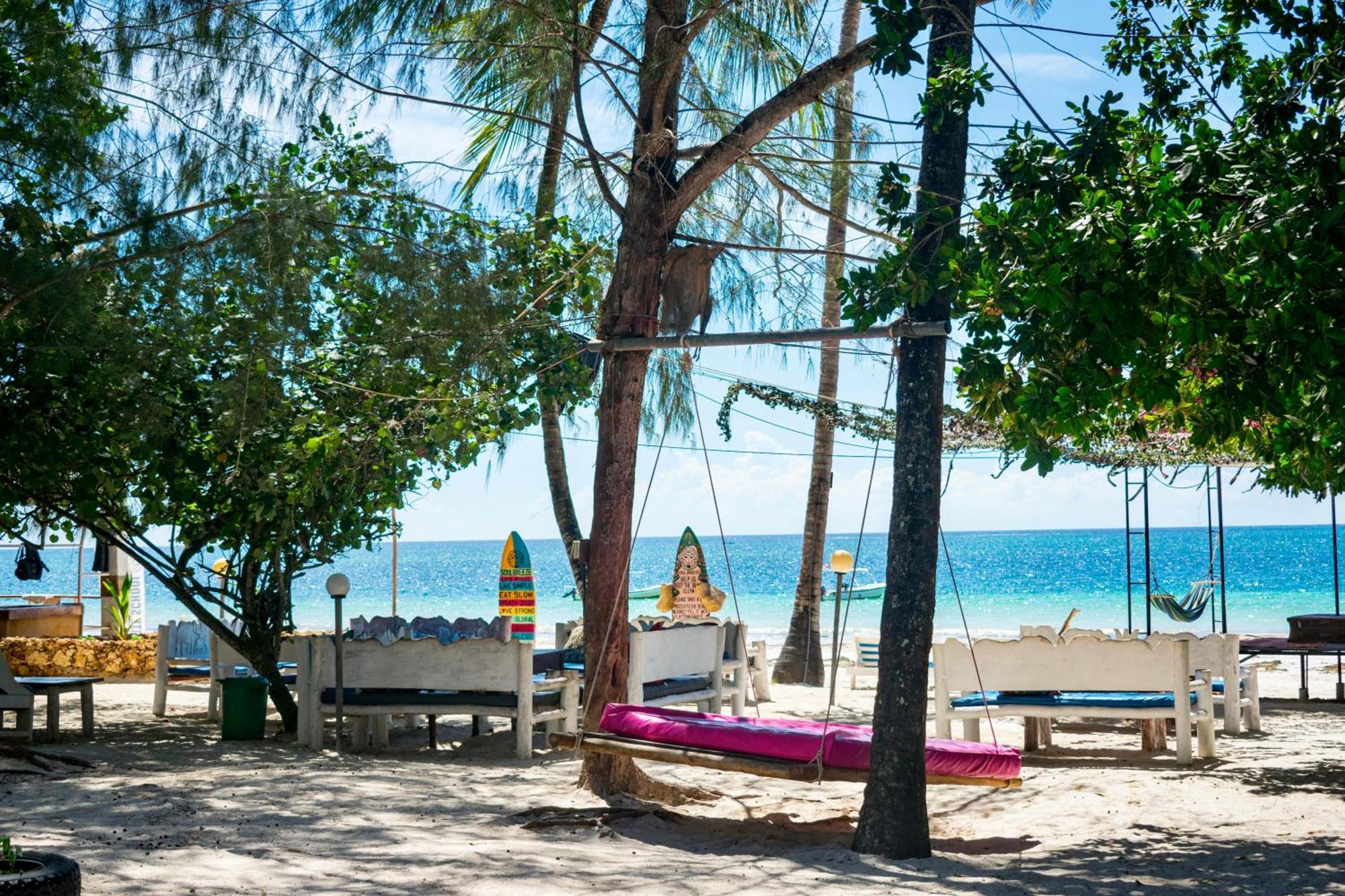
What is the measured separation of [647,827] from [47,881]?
2.81 meters

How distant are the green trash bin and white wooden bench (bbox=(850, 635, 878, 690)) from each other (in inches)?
209

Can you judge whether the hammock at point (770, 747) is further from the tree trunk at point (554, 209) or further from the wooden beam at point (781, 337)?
the wooden beam at point (781, 337)

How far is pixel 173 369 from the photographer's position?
6691 mm

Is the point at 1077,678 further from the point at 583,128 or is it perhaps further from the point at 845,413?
the point at 845,413

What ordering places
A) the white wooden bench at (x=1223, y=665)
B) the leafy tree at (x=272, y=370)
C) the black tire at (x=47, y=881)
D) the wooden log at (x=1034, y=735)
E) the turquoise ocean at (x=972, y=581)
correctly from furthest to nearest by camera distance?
the turquoise ocean at (x=972, y=581), the wooden log at (x=1034, y=735), the white wooden bench at (x=1223, y=665), the leafy tree at (x=272, y=370), the black tire at (x=47, y=881)

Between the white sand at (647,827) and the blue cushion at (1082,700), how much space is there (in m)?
0.36

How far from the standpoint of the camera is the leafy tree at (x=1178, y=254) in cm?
359

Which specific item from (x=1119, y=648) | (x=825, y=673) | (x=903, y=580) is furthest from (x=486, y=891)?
(x=825, y=673)

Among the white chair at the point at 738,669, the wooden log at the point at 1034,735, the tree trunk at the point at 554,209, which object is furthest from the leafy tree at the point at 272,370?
the wooden log at the point at 1034,735

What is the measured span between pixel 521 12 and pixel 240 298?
2.11m

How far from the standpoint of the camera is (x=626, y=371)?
6059 mm

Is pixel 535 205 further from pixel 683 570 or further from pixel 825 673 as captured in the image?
pixel 825 673

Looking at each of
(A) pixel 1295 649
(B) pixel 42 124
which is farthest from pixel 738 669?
(B) pixel 42 124

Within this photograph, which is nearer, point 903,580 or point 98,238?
point 903,580
